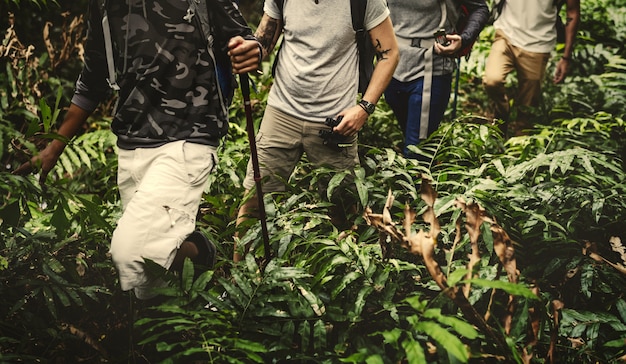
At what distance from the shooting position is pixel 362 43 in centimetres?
395

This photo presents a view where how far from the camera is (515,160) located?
16.2 ft

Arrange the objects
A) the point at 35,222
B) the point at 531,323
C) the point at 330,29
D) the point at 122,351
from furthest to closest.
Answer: the point at 35,222, the point at 330,29, the point at 122,351, the point at 531,323

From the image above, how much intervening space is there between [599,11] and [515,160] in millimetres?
5033

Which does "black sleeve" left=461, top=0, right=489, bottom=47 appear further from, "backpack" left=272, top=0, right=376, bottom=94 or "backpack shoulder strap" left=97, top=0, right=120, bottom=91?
"backpack shoulder strap" left=97, top=0, right=120, bottom=91

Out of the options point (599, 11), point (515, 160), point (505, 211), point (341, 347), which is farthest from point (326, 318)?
point (599, 11)

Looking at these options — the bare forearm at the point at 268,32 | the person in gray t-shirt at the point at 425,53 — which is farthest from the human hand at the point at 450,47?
the bare forearm at the point at 268,32

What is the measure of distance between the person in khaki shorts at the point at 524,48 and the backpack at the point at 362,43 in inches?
108

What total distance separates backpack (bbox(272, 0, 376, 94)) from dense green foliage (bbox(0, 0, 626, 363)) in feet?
1.97

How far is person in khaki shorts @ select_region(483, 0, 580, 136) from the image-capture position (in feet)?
20.4

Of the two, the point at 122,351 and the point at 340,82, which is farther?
the point at 340,82

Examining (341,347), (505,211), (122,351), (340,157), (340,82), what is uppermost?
(340,82)

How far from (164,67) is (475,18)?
2834mm

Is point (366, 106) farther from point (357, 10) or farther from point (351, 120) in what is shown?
point (357, 10)

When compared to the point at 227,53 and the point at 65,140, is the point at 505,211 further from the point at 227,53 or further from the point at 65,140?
the point at 65,140
